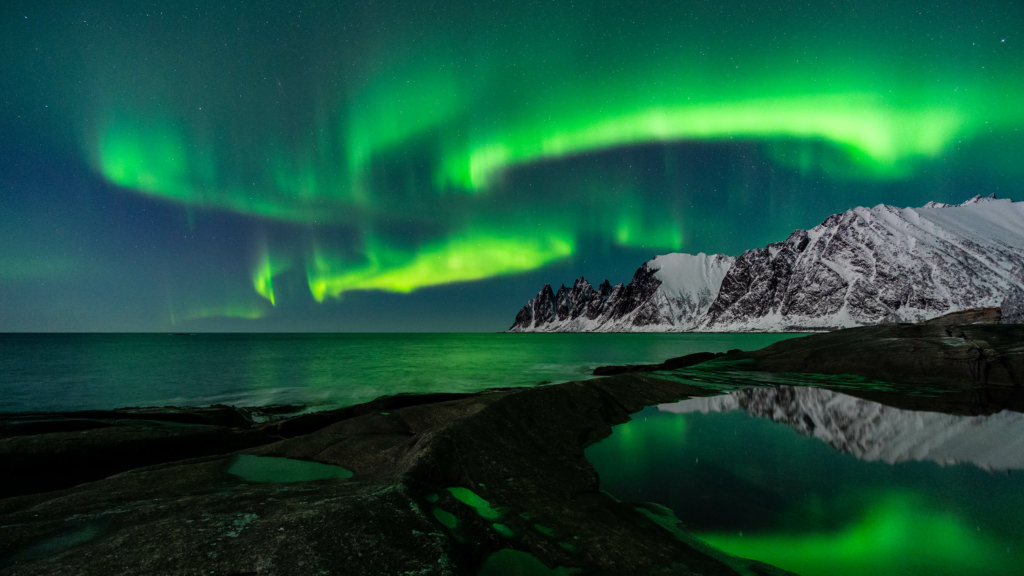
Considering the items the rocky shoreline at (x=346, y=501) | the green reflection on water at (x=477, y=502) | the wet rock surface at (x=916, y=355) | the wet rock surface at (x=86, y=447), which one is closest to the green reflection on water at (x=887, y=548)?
the rocky shoreline at (x=346, y=501)

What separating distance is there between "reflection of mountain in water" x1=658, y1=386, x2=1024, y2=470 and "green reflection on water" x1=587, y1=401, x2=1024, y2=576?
1.05 meters

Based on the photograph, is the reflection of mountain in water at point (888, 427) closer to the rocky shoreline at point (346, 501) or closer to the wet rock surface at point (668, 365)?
the rocky shoreline at point (346, 501)

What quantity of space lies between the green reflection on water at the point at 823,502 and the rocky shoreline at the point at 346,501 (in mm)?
1003

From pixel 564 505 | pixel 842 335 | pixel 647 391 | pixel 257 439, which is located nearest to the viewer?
pixel 564 505

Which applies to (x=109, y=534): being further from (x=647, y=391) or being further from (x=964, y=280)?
(x=964, y=280)

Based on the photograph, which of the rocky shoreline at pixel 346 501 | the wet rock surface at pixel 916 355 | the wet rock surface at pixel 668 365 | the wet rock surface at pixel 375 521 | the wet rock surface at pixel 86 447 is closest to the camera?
the wet rock surface at pixel 375 521

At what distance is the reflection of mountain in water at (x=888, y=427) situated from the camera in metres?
10.7

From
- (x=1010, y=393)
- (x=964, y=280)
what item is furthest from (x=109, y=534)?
(x=964, y=280)

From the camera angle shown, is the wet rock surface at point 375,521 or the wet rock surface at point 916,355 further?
the wet rock surface at point 916,355

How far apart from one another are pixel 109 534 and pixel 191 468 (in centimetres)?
362

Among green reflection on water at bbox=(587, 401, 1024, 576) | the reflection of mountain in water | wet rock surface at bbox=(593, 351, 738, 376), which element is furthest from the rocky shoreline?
wet rock surface at bbox=(593, 351, 738, 376)

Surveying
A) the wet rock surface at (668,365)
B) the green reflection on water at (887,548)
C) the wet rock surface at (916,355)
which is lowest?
the wet rock surface at (668,365)

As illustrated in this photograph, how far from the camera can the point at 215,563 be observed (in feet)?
13.0

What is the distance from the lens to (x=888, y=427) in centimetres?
1379
